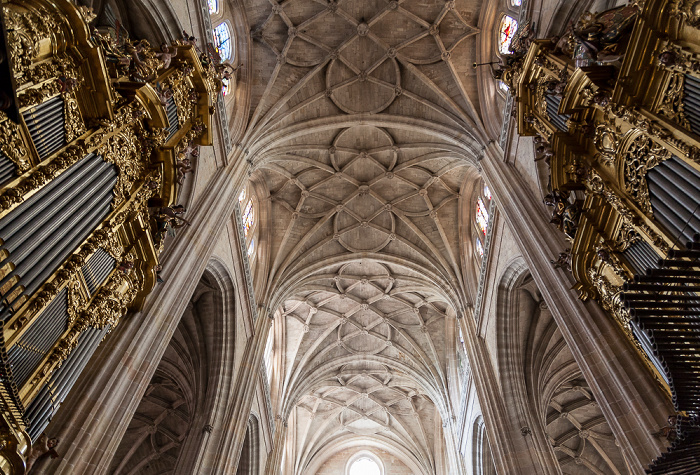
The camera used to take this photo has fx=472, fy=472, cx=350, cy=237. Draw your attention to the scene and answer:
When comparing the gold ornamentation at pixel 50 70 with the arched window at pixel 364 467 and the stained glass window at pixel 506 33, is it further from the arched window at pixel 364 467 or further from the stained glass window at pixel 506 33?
the arched window at pixel 364 467

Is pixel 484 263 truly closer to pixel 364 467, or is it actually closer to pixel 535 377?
pixel 535 377

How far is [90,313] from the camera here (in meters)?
6.18

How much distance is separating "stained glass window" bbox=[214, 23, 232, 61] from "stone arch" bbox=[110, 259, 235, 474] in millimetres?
6817

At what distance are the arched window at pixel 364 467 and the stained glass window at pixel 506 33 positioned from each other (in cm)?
2458

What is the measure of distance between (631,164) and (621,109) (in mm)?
706

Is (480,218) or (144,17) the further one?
(480,218)

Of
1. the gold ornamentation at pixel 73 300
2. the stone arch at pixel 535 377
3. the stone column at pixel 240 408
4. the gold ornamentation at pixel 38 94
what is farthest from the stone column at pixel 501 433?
the gold ornamentation at pixel 38 94

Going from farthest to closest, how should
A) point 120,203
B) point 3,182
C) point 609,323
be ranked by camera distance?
point 609,323 → point 120,203 → point 3,182

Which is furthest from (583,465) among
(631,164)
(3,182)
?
(3,182)

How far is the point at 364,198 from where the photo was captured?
70.3ft

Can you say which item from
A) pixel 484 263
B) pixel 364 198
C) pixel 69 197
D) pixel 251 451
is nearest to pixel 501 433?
pixel 484 263

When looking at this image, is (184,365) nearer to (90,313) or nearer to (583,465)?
(90,313)

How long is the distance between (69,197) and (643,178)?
23.0 feet

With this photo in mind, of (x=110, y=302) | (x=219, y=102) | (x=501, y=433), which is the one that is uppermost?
(x=219, y=102)
